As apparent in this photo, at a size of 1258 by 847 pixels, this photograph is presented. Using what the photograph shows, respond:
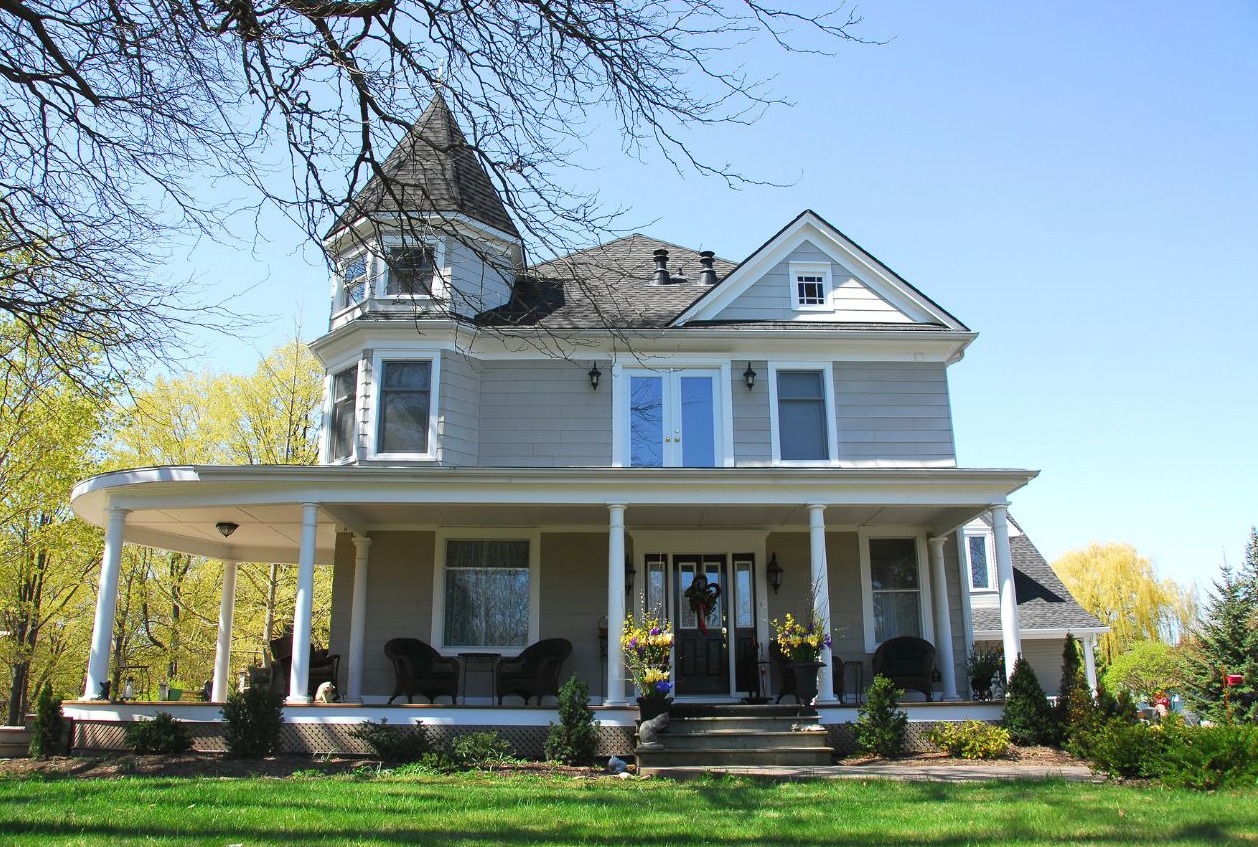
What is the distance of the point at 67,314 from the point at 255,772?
15.5 feet

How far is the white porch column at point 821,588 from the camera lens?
458 inches

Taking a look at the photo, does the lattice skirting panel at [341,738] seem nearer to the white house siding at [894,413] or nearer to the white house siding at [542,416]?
the white house siding at [542,416]

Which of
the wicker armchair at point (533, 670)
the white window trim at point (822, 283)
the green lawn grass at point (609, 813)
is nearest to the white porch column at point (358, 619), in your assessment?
the wicker armchair at point (533, 670)

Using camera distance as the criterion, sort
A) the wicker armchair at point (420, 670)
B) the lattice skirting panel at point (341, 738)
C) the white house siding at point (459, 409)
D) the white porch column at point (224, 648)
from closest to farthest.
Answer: the lattice skirting panel at point (341, 738) → the wicker armchair at point (420, 670) → the white house siding at point (459, 409) → the white porch column at point (224, 648)

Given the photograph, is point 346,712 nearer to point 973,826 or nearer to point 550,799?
point 550,799

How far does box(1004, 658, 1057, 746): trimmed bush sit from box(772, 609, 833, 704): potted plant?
2.16 metres

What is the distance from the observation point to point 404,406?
550 inches

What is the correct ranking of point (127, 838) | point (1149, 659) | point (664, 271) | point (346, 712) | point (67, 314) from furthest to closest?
1. point (1149, 659)
2. point (664, 271)
3. point (346, 712)
4. point (67, 314)
5. point (127, 838)

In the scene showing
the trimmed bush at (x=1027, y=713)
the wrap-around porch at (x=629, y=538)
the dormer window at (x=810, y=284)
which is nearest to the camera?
the trimmed bush at (x=1027, y=713)

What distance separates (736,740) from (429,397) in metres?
6.52

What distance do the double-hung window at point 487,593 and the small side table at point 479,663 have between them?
218 millimetres

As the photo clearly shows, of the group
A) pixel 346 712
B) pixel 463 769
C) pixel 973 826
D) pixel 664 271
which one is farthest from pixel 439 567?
pixel 973 826

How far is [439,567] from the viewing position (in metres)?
14.0

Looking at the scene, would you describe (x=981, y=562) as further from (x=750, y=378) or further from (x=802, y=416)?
(x=750, y=378)
